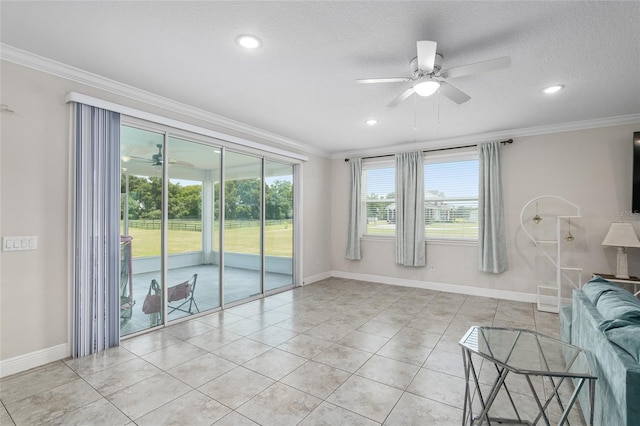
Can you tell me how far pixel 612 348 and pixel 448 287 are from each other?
399 cm

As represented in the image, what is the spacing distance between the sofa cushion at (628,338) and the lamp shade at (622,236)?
9.89ft

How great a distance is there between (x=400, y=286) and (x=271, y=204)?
2.84 meters

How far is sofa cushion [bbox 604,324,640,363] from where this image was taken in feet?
4.33

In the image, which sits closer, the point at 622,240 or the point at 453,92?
the point at 453,92

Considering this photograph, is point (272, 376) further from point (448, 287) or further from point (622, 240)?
point (622, 240)

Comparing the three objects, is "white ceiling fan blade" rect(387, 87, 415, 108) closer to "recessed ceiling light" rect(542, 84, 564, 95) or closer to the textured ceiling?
the textured ceiling

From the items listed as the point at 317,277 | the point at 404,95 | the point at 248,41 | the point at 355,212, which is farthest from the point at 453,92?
the point at 317,277

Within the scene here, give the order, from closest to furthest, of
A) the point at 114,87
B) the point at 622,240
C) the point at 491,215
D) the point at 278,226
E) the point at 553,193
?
1. the point at 114,87
2. the point at 622,240
3. the point at 553,193
4. the point at 491,215
5. the point at 278,226

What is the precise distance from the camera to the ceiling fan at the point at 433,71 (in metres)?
2.11

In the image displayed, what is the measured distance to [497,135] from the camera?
15.9 feet

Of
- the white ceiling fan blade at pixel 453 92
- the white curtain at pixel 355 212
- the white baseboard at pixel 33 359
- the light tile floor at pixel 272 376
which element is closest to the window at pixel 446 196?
the white curtain at pixel 355 212

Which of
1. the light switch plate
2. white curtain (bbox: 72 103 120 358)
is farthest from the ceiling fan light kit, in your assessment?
the light switch plate

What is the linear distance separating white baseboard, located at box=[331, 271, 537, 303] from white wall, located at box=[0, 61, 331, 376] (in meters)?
4.68

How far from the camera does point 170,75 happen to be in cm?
290
